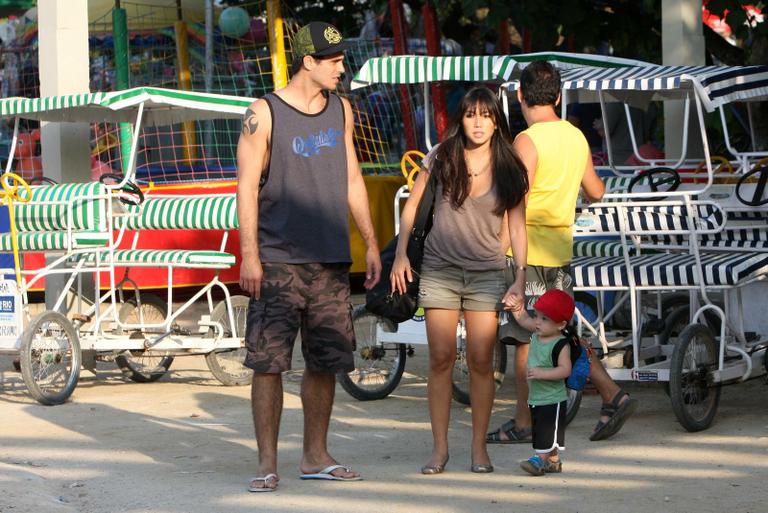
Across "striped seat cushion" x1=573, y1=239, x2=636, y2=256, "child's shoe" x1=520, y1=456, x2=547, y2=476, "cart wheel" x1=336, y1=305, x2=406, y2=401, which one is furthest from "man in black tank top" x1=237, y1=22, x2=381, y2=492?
"striped seat cushion" x1=573, y1=239, x2=636, y2=256

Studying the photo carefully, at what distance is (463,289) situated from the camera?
6.84m

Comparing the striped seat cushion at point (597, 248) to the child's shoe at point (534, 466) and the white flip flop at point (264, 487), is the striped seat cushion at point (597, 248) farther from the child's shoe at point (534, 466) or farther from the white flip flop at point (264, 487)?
the white flip flop at point (264, 487)

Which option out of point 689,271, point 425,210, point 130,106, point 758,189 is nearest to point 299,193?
point 425,210

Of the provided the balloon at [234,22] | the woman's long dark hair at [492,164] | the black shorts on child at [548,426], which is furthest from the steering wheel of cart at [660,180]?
the balloon at [234,22]

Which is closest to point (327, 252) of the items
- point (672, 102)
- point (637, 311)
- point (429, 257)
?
point (429, 257)

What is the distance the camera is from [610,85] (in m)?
9.02

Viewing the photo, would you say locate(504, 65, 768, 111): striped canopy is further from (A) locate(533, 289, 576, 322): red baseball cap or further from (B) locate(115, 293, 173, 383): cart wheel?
(B) locate(115, 293, 173, 383): cart wheel

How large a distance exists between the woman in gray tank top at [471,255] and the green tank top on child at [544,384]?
201 millimetres

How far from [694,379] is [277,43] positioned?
1033 cm

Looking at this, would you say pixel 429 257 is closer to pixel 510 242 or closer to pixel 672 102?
pixel 510 242

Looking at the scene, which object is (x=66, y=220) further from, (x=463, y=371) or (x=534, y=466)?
(x=534, y=466)

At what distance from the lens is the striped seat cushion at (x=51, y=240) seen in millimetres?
9859

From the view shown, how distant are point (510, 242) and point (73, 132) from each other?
598 cm

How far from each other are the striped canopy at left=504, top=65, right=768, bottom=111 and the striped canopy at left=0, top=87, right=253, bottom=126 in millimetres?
Answer: 2457
